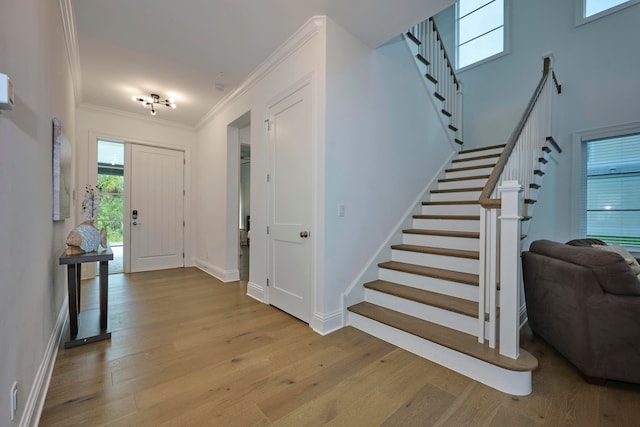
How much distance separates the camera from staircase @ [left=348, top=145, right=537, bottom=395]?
180 cm

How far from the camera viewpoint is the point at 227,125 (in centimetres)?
429

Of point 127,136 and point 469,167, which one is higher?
point 127,136

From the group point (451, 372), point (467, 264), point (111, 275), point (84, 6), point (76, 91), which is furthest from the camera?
point (111, 275)

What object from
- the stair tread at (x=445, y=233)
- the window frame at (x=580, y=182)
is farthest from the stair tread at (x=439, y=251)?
the window frame at (x=580, y=182)

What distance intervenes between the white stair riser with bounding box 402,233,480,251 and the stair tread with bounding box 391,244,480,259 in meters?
0.06

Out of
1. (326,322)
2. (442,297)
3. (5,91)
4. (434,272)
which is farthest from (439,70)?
(5,91)

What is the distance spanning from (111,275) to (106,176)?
179cm

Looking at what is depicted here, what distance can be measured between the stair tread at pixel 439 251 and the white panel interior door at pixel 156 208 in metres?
4.21

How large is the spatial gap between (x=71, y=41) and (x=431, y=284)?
4.23 meters

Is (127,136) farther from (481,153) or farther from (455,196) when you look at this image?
(481,153)

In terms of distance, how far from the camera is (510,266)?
1.73 metres

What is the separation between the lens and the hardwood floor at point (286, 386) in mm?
1480

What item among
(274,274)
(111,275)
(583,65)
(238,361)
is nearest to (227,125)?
(274,274)

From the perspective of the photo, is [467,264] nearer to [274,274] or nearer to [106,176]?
[274,274]
